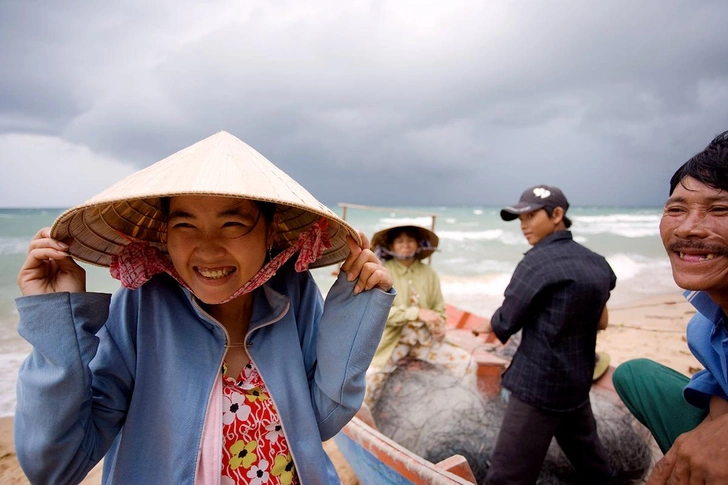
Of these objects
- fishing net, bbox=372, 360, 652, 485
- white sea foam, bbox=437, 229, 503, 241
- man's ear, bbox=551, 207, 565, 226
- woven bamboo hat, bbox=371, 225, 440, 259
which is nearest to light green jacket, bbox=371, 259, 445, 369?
woven bamboo hat, bbox=371, 225, 440, 259

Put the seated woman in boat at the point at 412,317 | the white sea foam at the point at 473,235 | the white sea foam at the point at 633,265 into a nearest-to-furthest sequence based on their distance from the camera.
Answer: the seated woman in boat at the point at 412,317
the white sea foam at the point at 633,265
the white sea foam at the point at 473,235

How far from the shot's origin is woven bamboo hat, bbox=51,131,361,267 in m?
1.03

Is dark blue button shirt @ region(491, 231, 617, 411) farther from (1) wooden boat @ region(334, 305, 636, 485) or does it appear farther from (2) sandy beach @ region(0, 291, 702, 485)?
(2) sandy beach @ region(0, 291, 702, 485)

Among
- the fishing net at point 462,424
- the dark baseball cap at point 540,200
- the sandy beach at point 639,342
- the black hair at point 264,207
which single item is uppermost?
the dark baseball cap at point 540,200

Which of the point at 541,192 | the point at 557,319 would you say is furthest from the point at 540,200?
the point at 557,319

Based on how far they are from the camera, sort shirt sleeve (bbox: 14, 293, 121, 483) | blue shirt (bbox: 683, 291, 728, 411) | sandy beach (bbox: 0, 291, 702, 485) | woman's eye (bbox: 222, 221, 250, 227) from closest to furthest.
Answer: shirt sleeve (bbox: 14, 293, 121, 483) < woman's eye (bbox: 222, 221, 250, 227) < blue shirt (bbox: 683, 291, 728, 411) < sandy beach (bbox: 0, 291, 702, 485)

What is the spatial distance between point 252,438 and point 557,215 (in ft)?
7.87

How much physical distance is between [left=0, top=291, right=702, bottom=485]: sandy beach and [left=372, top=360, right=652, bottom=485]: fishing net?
53 centimetres

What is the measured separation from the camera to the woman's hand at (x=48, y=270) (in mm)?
1066

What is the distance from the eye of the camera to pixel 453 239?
930 inches

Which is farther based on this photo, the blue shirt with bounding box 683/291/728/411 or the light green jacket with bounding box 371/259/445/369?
the light green jacket with bounding box 371/259/445/369

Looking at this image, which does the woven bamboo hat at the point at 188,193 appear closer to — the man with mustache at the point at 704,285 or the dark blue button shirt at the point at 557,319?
the man with mustache at the point at 704,285

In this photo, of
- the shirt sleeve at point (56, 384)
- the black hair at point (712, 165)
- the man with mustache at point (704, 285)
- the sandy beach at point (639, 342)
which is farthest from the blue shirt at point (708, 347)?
the sandy beach at point (639, 342)

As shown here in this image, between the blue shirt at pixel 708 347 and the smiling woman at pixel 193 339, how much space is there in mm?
1081
